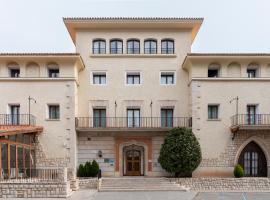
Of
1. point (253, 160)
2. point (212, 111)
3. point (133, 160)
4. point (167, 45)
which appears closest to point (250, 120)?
point (212, 111)

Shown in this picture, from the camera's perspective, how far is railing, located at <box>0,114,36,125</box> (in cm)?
1859

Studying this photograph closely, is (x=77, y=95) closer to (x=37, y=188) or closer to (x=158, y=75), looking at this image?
(x=158, y=75)

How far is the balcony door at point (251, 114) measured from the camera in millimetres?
19266

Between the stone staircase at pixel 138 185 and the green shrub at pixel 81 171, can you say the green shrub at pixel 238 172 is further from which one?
the green shrub at pixel 81 171

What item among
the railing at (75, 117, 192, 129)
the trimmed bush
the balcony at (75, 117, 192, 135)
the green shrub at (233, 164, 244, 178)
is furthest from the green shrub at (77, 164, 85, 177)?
the green shrub at (233, 164, 244, 178)

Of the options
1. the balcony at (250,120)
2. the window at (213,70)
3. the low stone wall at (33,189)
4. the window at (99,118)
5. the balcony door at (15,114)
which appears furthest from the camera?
the window at (99,118)

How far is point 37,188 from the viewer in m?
13.6

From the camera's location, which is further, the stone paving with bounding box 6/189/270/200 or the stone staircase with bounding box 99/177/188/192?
the stone staircase with bounding box 99/177/188/192

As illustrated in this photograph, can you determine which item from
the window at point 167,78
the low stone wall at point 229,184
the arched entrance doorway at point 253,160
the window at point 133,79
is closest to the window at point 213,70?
the window at point 167,78

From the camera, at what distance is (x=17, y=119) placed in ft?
62.2

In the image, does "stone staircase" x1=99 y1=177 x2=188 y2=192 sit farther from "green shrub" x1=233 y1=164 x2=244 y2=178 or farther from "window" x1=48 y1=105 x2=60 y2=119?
"window" x1=48 y1=105 x2=60 y2=119

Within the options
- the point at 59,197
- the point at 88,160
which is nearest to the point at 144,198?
the point at 59,197

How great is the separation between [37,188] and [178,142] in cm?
906

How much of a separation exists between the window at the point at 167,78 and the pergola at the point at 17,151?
9641 mm
